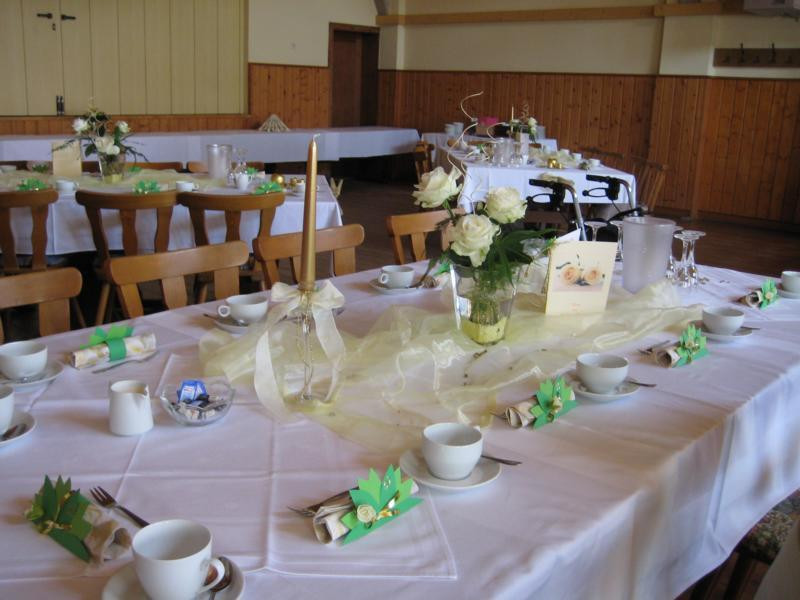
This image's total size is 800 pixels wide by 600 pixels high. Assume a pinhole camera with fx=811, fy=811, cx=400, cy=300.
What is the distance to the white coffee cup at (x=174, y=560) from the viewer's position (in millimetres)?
961

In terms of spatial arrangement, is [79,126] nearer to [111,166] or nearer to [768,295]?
[111,166]

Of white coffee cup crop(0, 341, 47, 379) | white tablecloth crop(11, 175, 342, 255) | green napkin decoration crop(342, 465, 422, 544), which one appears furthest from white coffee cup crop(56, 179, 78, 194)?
green napkin decoration crop(342, 465, 422, 544)

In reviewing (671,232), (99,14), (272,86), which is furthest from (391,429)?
(272,86)

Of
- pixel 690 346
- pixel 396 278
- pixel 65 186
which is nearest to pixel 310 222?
pixel 690 346

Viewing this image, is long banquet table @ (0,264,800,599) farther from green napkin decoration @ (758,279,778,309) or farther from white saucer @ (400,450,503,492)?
green napkin decoration @ (758,279,778,309)

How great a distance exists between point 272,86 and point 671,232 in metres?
9.63

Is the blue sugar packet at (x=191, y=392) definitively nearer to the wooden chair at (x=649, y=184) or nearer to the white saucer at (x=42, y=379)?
the white saucer at (x=42, y=379)

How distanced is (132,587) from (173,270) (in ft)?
5.47

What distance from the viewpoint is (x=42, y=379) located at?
172cm

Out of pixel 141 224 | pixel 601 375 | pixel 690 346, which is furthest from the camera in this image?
pixel 141 224

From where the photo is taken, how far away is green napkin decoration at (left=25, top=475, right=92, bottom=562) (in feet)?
3.69

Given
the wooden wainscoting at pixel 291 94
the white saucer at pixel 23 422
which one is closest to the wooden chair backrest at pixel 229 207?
the white saucer at pixel 23 422

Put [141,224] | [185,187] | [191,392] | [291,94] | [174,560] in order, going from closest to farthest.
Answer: [174,560], [191,392], [141,224], [185,187], [291,94]

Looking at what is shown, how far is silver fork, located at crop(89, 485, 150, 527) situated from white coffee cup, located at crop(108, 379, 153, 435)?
210mm
